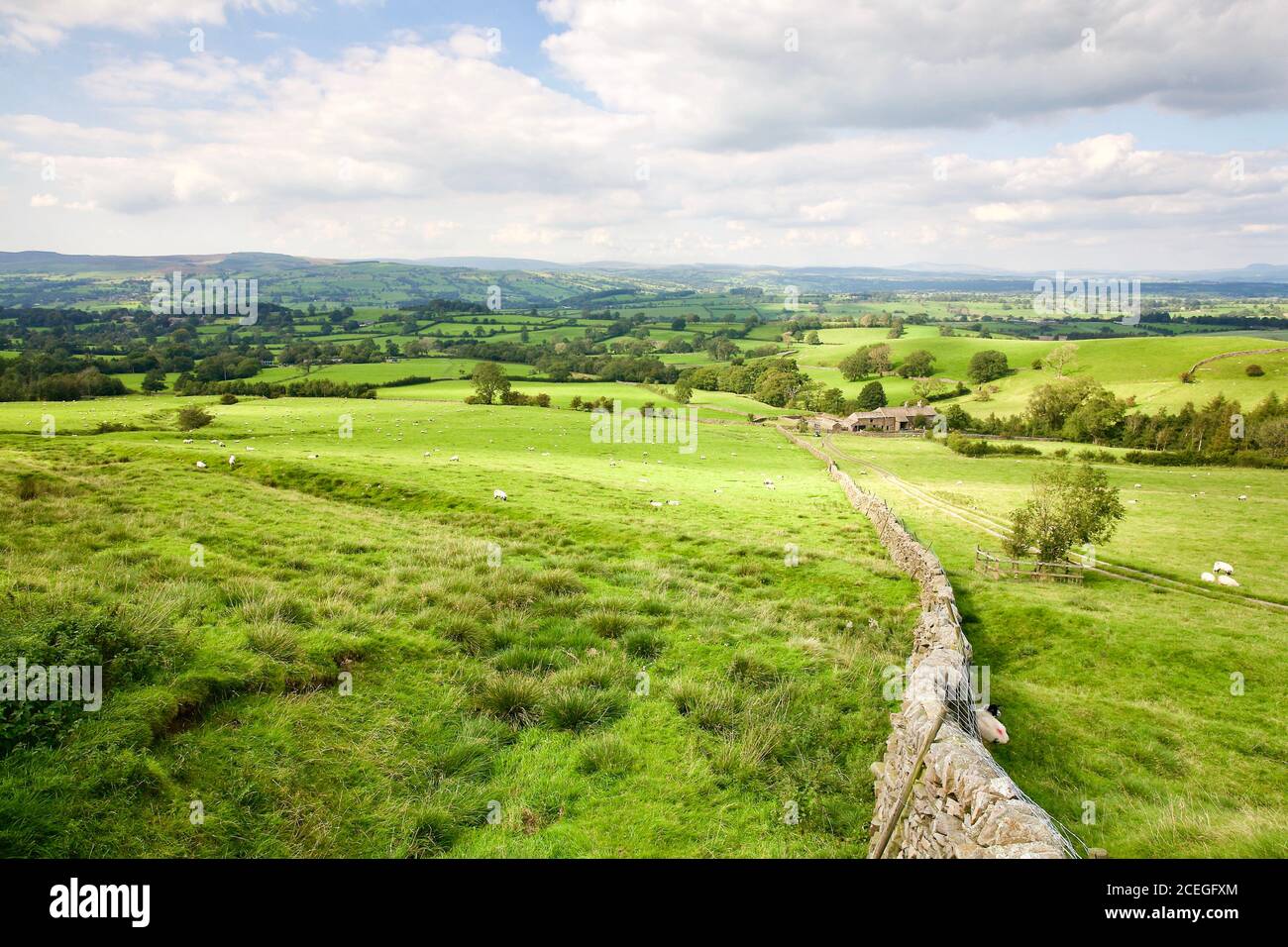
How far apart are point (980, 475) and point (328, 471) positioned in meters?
53.8

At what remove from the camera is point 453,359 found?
395 ft

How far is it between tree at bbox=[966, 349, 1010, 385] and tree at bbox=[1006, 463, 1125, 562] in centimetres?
10361

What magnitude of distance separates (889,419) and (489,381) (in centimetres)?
6204

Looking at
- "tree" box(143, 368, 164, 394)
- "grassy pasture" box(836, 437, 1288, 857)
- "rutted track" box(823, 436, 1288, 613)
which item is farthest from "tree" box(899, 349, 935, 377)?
"tree" box(143, 368, 164, 394)

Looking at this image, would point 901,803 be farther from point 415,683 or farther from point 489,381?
point 489,381

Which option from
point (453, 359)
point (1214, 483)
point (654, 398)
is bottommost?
point (1214, 483)

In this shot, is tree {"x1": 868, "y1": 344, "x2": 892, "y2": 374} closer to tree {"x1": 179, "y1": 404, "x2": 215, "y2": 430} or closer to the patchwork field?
the patchwork field

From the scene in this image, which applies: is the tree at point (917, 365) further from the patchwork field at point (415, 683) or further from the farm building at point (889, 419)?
the patchwork field at point (415, 683)

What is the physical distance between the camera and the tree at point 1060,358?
107 m

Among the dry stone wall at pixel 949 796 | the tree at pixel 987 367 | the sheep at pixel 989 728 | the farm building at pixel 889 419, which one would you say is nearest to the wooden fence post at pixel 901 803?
the dry stone wall at pixel 949 796
